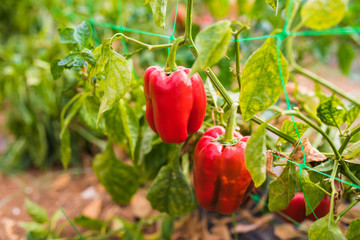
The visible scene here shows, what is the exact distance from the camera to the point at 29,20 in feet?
6.77

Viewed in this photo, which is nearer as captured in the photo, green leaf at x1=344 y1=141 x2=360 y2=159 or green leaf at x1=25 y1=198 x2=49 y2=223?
green leaf at x1=344 y1=141 x2=360 y2=159

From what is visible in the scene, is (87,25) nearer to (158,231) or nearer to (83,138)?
(158,231)

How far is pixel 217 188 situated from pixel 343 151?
0.27m

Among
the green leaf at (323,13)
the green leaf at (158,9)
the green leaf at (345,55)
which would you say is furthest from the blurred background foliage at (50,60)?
the green leaf at (323,13)

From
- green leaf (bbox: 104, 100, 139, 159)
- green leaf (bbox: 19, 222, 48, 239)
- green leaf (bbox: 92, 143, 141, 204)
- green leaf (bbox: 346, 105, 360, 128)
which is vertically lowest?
green leaf (bbox: 19, 222, 48, 239)

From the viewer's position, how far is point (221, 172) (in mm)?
669

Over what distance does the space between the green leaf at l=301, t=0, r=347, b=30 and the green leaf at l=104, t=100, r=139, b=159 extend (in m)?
0.47

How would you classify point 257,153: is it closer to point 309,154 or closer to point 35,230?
point 309,154

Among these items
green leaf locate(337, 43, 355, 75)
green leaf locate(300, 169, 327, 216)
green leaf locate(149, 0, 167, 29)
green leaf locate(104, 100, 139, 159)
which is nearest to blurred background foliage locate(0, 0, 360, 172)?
green leaf locate(337, 43, 355, 75)

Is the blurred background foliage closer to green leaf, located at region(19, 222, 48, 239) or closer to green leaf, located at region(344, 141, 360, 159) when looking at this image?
green leaf, located at region(19, 222, 48, 239)

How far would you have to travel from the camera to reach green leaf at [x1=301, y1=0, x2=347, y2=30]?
16.4 inches

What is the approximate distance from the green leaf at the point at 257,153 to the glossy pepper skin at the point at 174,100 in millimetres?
164

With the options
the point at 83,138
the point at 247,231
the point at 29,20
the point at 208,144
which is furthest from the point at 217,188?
the point at 29,20

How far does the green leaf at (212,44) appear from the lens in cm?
45
